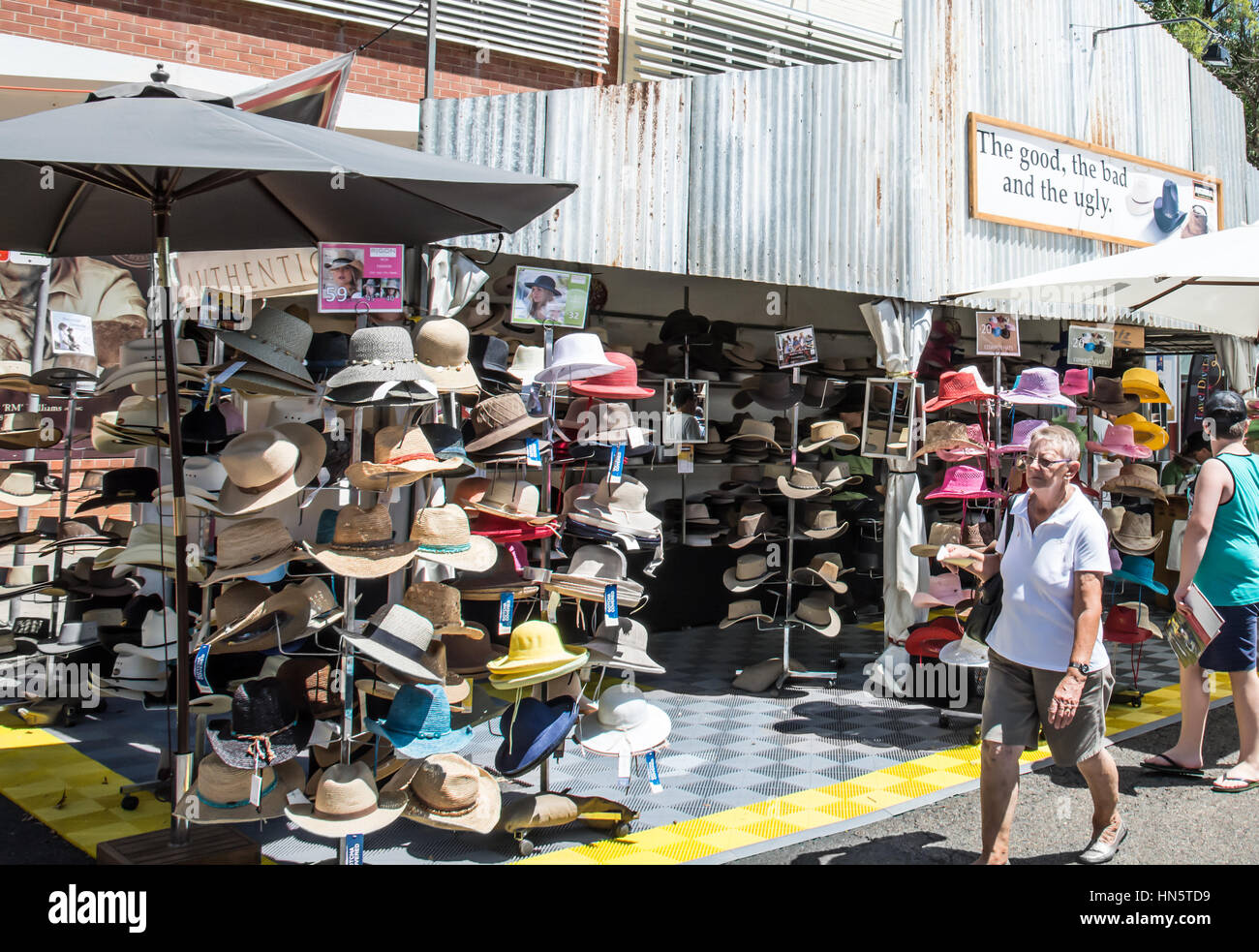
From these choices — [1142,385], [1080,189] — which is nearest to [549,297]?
[1142,385]

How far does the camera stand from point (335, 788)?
12.7ft

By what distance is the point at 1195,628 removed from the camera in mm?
5156

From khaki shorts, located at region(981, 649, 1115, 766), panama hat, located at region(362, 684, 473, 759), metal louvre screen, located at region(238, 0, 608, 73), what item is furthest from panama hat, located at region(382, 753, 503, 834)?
metal louvre screen, located at region(238, 0, 608, 73)

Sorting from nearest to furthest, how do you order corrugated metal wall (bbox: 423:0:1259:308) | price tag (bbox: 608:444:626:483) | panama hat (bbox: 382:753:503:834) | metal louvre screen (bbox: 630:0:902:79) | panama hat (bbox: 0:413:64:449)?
panama hat (bbox: 382:753:503:834), price tag (bbox: 608:444:626:483), corrugated metal wall (bbox: 423:0:1259:308), panama hat (bbox: 0:413:64:449), metal louvre screen (bbox: 630:0:902:79)

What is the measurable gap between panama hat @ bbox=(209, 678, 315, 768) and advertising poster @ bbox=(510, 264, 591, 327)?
2.34 metres

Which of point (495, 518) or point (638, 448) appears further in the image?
point (638, 448)

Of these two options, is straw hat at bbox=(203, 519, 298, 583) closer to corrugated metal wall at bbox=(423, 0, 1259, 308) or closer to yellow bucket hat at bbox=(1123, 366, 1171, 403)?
corrugated metal wall at bbox=(423, 0, 1259, 308)

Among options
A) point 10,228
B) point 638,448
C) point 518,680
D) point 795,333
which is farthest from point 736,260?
point 10,228

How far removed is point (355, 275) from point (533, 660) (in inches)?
68.3

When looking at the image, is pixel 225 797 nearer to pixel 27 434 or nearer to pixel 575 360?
pixel 575 360

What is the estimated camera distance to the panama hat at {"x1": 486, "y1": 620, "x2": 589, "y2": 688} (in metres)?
4.28

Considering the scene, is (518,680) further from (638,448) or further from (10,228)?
(10,228)
